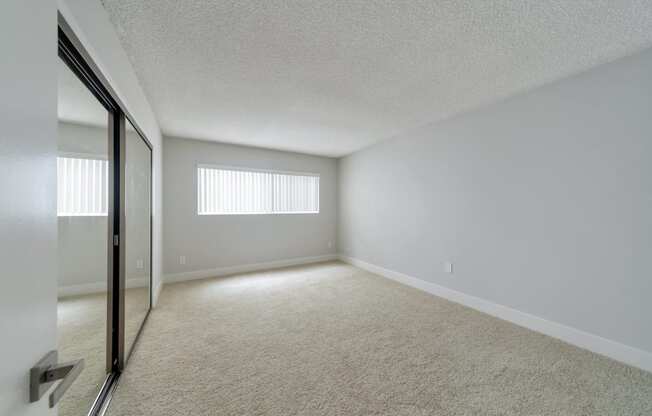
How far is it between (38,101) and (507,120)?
137 inches

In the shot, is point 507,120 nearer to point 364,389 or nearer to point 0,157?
point 364,389

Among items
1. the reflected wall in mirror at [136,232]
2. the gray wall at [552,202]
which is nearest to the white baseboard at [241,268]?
the reflected wall in mirror at [136,232]

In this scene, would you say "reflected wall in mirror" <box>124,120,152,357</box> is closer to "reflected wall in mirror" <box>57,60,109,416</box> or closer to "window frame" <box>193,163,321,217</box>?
"reflected wall in mirror" <box>57,60,109,416</box>

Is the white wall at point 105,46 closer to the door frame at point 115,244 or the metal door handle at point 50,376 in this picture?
the door frame at point 115,244

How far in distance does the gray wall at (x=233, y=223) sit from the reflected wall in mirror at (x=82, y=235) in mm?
2653

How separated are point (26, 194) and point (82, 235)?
0.99 meters

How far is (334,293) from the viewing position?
11.4 ft

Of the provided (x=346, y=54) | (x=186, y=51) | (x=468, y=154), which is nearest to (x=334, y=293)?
(x=468, y=154)

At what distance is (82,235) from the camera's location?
1286 millimetres

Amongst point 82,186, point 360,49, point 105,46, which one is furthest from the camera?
point 360,49

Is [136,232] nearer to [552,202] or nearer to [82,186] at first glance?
[82,186]

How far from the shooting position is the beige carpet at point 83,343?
1089 millimetres

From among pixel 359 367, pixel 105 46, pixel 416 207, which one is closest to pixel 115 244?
pixel 105 46

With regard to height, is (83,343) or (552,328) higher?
(83,343)
